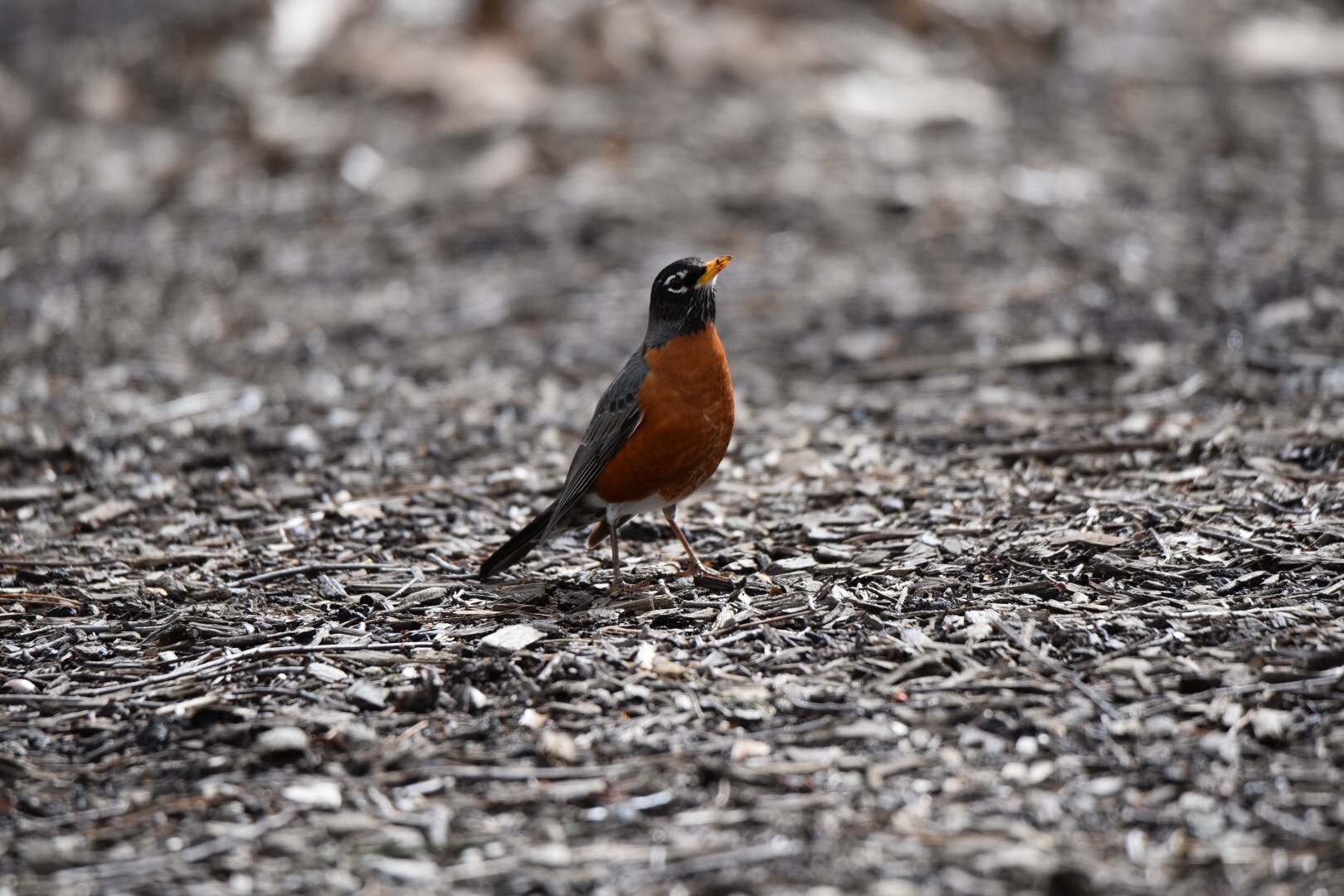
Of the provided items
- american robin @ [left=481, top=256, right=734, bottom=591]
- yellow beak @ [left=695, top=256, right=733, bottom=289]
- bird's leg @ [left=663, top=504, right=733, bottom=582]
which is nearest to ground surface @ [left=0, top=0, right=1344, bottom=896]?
bird's leg @ [left=663, top=504, right=733, bottom=582]

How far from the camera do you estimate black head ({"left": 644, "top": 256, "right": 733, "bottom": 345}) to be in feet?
15.4

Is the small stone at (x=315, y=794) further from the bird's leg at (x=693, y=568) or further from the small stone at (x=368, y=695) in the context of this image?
the bird's leg at (x=693, y=568)

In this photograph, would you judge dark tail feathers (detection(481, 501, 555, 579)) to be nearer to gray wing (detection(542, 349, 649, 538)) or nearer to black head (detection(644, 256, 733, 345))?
gray wing (detection(542, 349, 649, 538))

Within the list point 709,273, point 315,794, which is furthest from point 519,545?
point 315,794

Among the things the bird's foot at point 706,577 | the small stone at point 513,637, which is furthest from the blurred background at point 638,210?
the small stone at point 513,637

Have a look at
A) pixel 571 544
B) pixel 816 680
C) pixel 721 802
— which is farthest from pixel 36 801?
pixel 571 544

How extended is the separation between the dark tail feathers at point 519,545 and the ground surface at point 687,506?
0.07 meters

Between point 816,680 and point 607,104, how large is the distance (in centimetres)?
869

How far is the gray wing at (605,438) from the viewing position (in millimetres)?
4574

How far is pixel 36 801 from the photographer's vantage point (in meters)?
3.15

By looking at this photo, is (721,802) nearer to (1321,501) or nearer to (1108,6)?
(1321,501)

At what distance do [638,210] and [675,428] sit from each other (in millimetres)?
5217

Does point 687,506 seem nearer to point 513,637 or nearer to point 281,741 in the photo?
point 513,637

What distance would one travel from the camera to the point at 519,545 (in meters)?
4.57
